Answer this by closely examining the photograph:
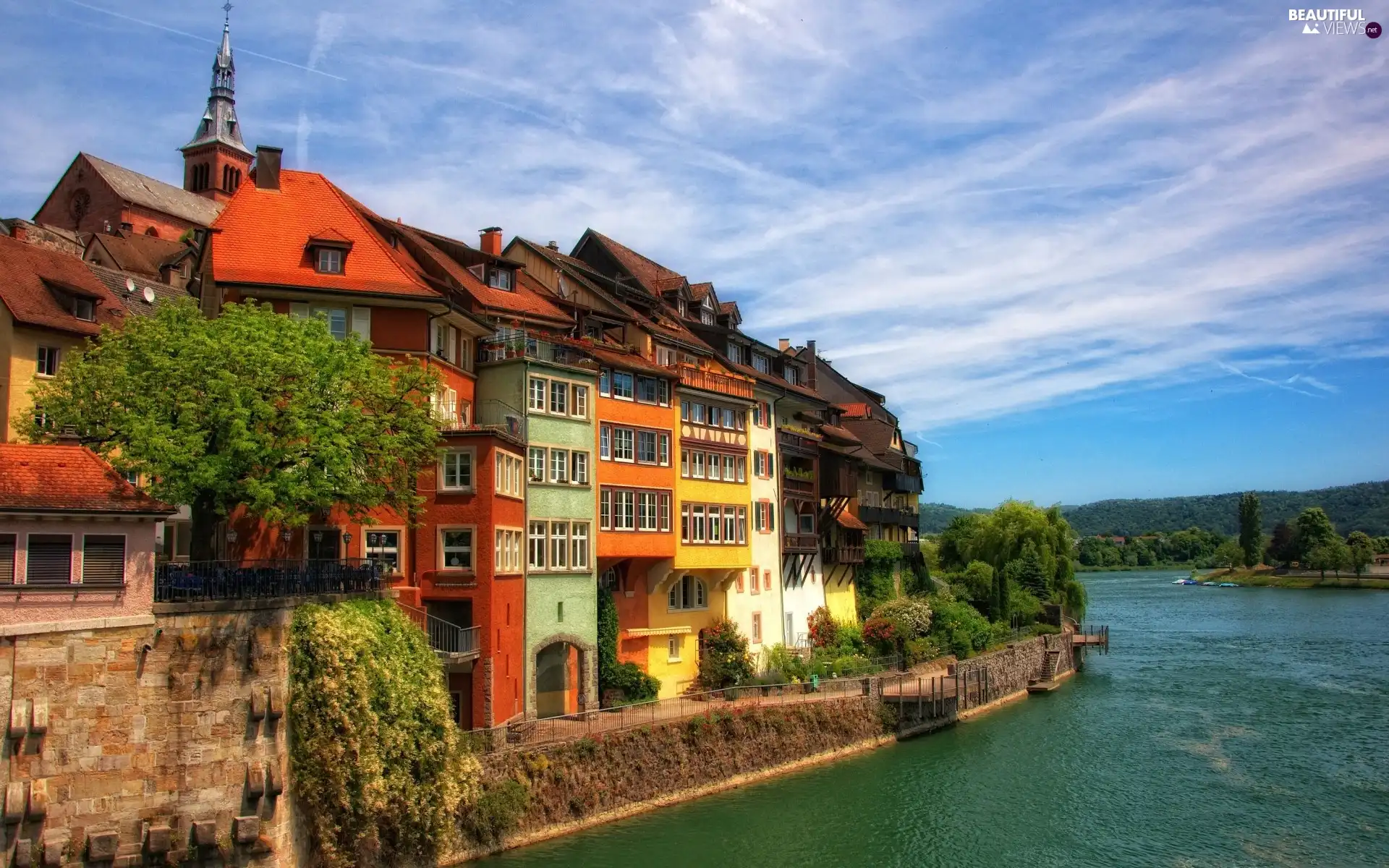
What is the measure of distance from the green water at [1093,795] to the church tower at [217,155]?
93.1m

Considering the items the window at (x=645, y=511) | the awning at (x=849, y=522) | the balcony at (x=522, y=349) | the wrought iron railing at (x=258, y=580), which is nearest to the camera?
the wrought iron railing at (x=258, y=580)

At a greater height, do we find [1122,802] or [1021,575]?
[1021,575]

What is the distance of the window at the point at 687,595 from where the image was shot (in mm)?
46938

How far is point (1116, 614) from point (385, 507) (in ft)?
340

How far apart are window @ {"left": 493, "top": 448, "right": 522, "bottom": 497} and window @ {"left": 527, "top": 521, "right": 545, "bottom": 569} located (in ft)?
4.63

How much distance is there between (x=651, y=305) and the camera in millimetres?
51875

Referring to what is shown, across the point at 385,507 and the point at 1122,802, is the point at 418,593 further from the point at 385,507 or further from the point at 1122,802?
the point at 1122,802

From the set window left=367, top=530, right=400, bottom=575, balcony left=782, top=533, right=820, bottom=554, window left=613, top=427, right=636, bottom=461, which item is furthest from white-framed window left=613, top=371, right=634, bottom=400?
balcony left=782, top=533, right=820, bottom=554

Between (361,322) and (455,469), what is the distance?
539 cm

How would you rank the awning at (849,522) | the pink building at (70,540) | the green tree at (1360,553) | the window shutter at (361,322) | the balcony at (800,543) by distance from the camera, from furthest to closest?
the green tree at (1360,553) < the awning at (849,522) < the balcony at (800,543) < the window shutter at (361,322) < the pink building at (70,540)

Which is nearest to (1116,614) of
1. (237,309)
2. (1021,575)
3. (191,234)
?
(1021,575)

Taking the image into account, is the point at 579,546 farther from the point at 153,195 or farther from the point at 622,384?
the point at 153,195

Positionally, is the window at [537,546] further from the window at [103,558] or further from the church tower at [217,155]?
the church tower at [217,155]

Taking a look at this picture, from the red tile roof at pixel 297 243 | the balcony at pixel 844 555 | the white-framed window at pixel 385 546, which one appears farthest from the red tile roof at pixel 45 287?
the balcony at pixel 844 555
